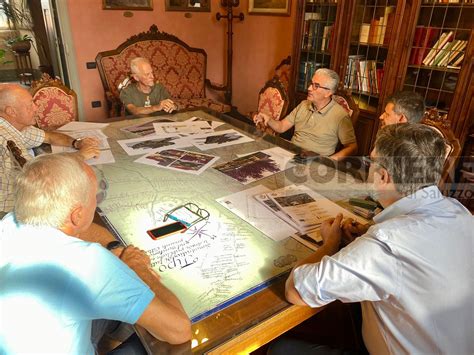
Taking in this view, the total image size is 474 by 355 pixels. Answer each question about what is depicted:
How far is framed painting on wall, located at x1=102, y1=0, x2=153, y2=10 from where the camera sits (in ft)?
12.1

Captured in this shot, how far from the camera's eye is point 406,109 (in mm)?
Result: 1838

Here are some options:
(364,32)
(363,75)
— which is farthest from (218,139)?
(364,32)

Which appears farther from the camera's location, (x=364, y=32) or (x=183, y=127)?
(x=364, y=32)

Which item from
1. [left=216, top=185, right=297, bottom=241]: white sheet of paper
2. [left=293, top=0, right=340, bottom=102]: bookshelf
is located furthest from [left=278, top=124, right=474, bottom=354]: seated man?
[left=293, top=0, right=340, bottom=102]: bookshelf

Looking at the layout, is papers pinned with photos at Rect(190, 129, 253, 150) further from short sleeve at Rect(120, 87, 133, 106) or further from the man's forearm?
short sleeve at Rect(120, 87, 133, 106)

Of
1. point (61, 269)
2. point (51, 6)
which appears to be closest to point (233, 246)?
point (61, 269)

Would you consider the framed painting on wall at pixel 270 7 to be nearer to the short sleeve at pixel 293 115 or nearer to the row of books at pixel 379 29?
the row of books at pixel 379 29

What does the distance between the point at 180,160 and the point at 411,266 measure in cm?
116

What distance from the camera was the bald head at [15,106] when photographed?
170 cm

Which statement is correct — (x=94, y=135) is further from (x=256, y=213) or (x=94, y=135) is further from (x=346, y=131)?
(x=346, y=131)

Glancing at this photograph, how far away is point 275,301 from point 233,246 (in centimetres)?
24

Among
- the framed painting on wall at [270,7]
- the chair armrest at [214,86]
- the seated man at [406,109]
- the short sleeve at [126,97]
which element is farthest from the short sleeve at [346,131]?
the chair armrest at [214,86]

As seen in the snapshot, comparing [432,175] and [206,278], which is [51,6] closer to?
[206,278]

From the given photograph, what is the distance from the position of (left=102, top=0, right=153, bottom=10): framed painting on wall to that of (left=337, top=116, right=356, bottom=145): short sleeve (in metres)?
2.84
